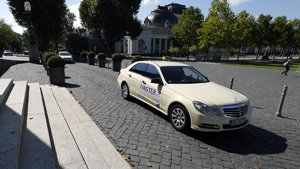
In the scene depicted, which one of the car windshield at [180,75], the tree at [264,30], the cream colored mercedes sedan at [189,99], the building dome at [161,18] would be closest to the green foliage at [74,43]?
the tree at [264,30]

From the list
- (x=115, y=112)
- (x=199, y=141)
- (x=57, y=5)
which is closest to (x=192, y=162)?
(x=199, y=141)

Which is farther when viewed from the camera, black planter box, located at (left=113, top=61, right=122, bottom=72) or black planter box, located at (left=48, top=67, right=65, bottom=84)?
black planter box, located at (left=113, top=61, right=122, bottom=72)

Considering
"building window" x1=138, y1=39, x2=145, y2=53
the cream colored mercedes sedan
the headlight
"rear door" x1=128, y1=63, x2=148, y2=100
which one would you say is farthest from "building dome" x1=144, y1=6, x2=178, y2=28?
the headlight

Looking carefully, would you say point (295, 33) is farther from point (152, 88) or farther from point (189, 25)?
point (152, 88)

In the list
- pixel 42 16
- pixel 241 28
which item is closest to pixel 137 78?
pixel 42 16

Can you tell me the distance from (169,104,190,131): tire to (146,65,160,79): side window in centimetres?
134

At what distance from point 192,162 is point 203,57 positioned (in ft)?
138

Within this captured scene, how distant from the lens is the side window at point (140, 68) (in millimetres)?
7137

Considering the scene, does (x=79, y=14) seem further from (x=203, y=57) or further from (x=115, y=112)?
(x=115, y=112)

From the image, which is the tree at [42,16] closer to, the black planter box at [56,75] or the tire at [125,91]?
the black planter box at [56,75]

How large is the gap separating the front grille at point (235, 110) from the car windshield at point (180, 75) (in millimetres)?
1550

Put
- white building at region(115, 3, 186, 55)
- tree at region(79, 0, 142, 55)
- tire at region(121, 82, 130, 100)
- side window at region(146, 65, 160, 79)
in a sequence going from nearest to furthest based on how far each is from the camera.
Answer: side window at region(146, 65, 160, 79) → tire at region(121, 82, 130, 100) → tree at region(79, 0, 142, 55) → white building at region(115, 3, 186, 55)

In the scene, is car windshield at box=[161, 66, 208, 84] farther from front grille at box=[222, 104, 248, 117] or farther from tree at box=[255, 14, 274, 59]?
tree at box=[255, 14, 274, 59]

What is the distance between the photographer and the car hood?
481 centimetres
